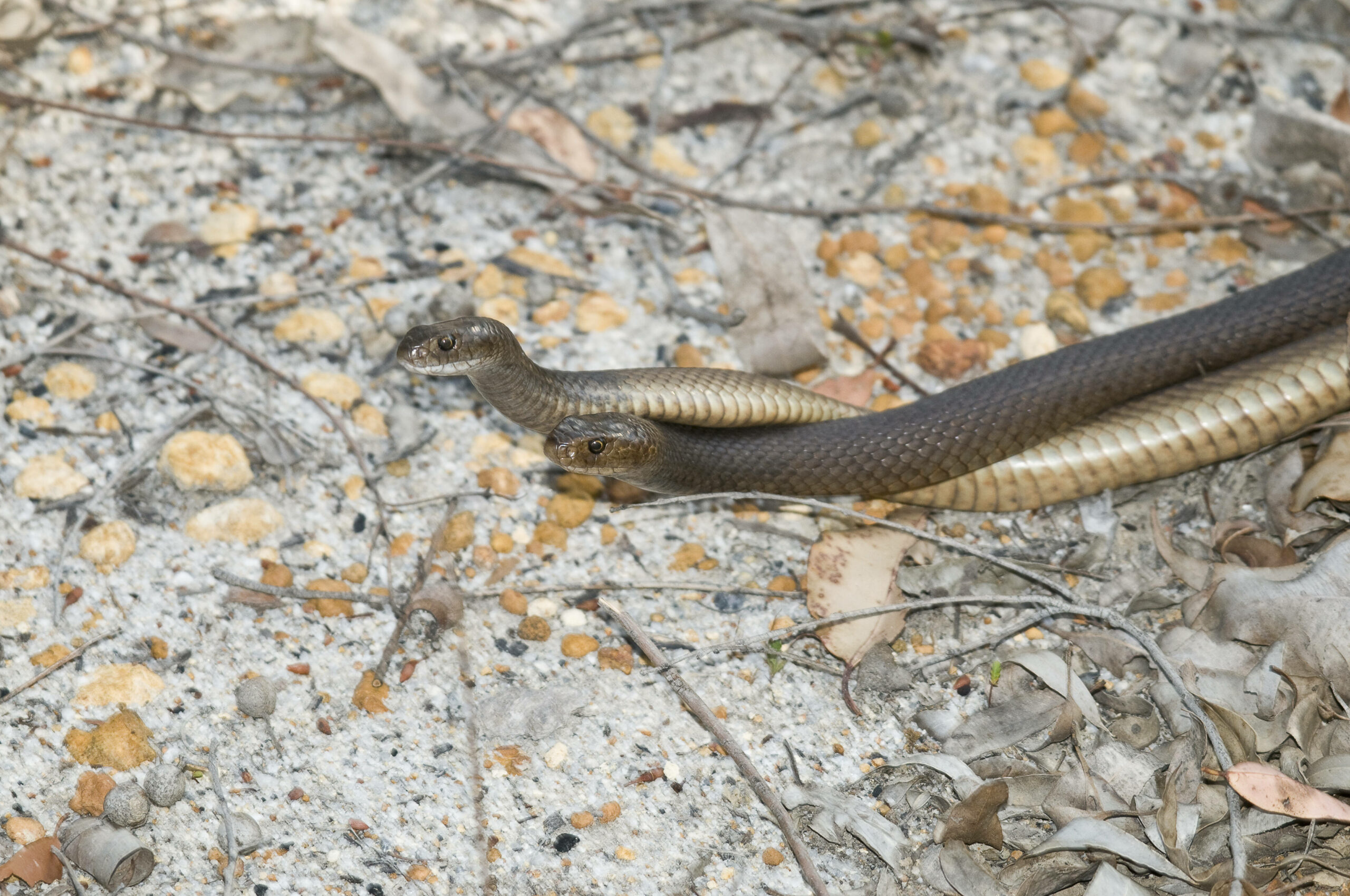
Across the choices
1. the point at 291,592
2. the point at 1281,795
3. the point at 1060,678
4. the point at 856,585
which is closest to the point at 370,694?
the point at 291,592

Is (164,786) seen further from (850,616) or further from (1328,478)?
(1328,478)

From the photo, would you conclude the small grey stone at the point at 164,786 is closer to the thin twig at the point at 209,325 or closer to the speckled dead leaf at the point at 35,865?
the speckled dead leaf at the point at 35,865

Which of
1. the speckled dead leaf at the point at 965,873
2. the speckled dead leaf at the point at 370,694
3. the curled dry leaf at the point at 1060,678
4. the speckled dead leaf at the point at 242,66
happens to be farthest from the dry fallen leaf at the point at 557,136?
the speckled dead leaf at the point at 965,873

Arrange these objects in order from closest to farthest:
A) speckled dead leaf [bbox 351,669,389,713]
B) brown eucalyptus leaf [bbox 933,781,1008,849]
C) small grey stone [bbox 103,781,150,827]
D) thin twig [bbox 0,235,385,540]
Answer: small grey stone [bbox 103,781,150,827] < brown eucalyptus leaf [bbox 933,781,1008,849] < speckled dead leaf [bbox 351,669,389,713] < thin twig [bbox 0,235,385,540]

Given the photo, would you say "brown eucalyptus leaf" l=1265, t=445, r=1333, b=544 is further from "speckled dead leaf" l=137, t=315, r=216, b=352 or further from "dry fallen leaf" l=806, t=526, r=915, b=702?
"speckled dead leaf" l=137, t=315, r=216, b=352

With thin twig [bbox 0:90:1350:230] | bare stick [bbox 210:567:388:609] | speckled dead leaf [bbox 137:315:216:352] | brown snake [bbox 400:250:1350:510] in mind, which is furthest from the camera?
thin twig [bbox 0:90:1350:230]

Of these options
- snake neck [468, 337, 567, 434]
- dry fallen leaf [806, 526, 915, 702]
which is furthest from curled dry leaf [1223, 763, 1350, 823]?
snake neck [468, 337, 567, 434]
